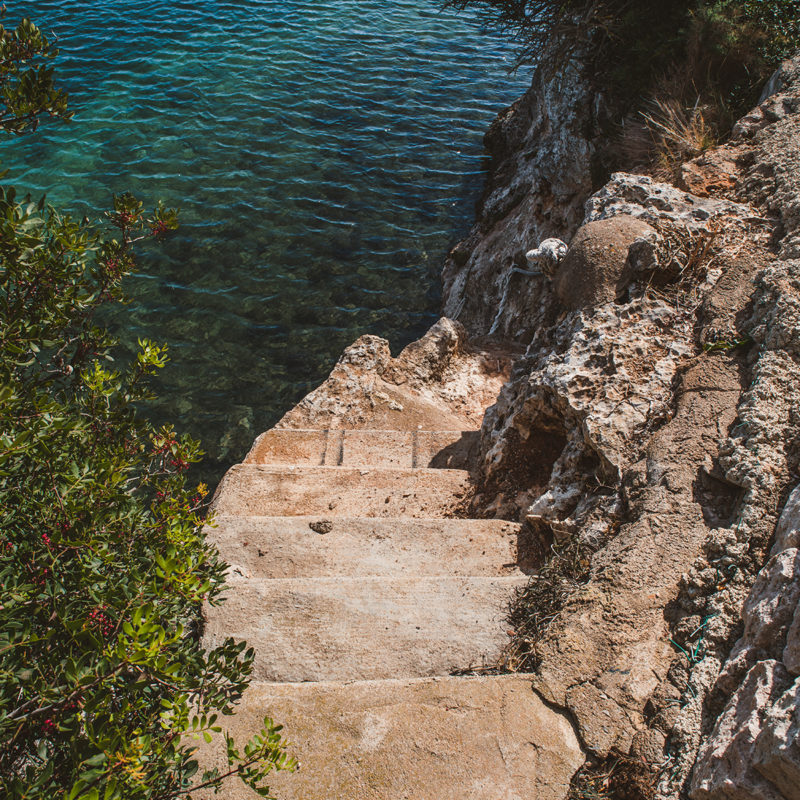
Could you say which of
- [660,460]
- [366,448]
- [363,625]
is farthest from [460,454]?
[363,625]

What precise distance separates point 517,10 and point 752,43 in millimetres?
5589

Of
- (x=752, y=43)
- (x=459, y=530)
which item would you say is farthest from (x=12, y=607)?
(x=752, y=43)

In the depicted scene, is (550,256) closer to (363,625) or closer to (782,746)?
(363,625)

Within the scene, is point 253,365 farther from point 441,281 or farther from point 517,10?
point 517,10

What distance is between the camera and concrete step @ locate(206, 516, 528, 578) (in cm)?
488

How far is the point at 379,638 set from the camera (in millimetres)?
3883

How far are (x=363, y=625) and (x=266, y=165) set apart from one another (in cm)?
1327

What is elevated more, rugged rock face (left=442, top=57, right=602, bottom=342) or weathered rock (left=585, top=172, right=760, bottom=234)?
weathered rock (left=585, top=172, right=760, bottom=234)

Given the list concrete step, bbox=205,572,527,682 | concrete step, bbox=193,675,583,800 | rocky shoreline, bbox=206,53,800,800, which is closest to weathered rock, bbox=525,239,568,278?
rocky shoreline, bbox=206,53,800,800

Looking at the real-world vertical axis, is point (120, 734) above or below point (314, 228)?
above

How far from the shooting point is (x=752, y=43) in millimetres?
8781

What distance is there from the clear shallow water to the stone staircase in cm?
397

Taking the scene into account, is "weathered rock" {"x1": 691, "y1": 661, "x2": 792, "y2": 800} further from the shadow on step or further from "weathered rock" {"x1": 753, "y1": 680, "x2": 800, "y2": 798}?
the shadow on step

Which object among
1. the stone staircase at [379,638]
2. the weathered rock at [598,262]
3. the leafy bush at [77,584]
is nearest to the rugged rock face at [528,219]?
the weathered rock at [598,262]
